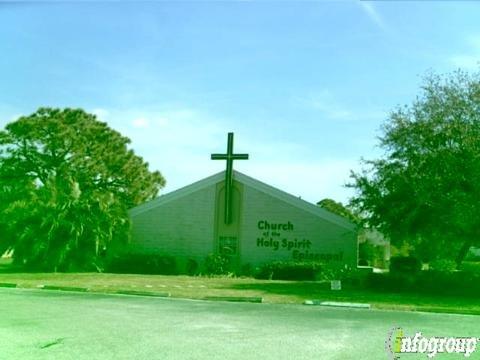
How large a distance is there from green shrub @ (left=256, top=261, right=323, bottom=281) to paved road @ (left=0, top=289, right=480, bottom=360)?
42.0 ft

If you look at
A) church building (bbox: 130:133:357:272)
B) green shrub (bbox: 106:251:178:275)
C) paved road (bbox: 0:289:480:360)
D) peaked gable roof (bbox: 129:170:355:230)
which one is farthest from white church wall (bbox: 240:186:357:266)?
paved road (bbox: 0:289:480:360)

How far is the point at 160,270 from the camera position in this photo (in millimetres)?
29938

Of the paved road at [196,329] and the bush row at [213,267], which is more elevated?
the bush row at [213,267]

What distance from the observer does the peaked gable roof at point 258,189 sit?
2975cm

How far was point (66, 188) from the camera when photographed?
3109 centimetres

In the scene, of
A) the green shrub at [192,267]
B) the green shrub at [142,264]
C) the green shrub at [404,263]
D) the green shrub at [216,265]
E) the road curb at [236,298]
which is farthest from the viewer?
the green shrub at [192,267]

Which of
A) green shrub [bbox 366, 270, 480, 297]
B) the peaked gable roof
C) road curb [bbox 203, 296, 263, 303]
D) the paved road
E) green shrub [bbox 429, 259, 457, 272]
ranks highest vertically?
the peaked gable roof

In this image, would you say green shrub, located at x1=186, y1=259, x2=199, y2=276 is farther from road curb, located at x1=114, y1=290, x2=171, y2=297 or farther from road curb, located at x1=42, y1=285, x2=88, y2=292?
road curb, located at x1=114, y1=290, x2=171, y2=297

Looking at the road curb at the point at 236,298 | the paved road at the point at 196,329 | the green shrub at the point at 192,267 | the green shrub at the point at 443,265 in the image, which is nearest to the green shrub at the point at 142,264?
the green shrub at the point at 192,267

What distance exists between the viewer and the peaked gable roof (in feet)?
97.6

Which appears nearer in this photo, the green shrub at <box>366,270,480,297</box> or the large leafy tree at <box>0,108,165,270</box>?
the green shrub at <box>366,270,480,297</box>

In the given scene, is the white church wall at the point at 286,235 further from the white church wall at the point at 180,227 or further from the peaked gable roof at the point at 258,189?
the white church wall at the point at 180,227

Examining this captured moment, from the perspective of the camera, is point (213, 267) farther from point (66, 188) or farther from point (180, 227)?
point (66, 188)

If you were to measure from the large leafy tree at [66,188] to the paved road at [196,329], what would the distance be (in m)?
13.5
